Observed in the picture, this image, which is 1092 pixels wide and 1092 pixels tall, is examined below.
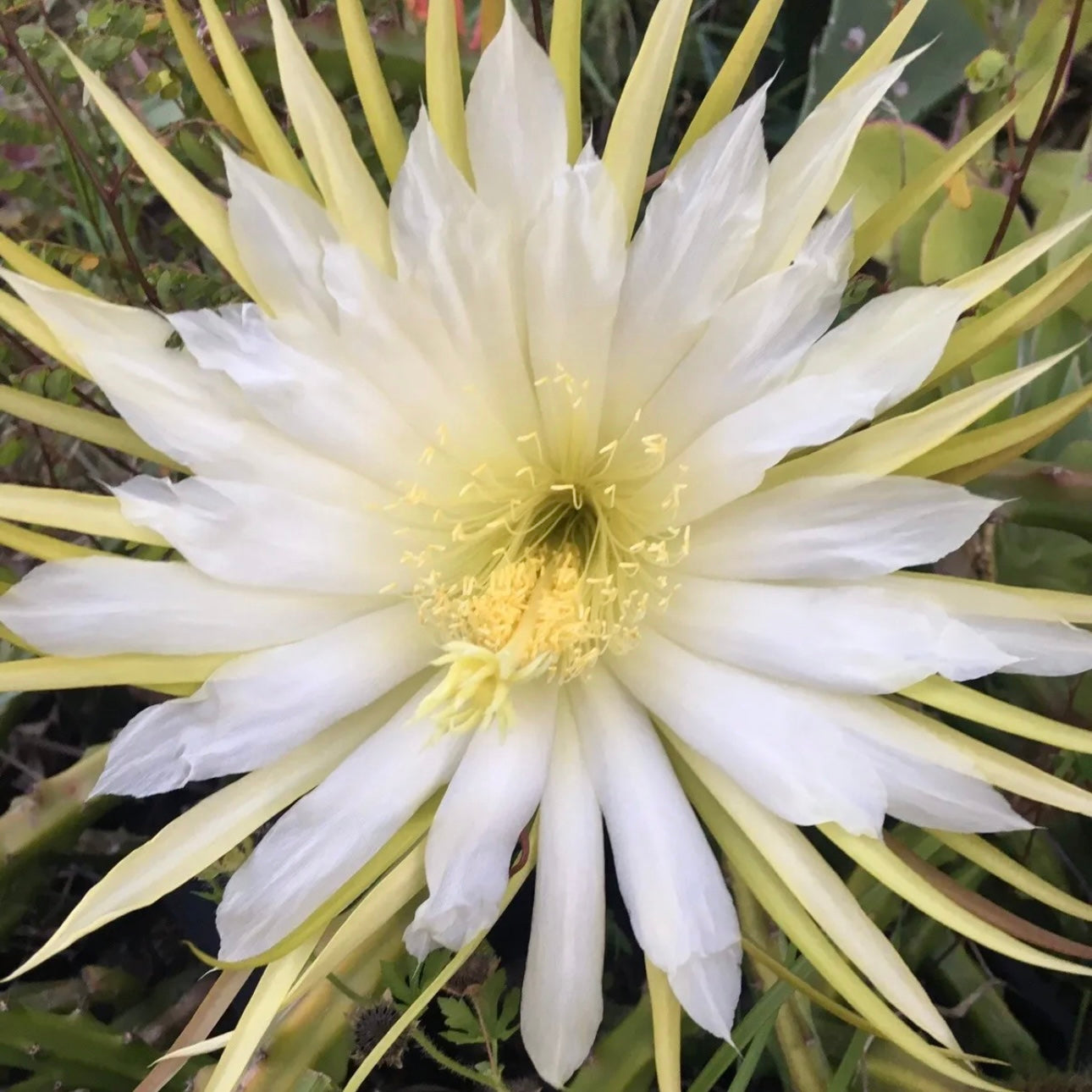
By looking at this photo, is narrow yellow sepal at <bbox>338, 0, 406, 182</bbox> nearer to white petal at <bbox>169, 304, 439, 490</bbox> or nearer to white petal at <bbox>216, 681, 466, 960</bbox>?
white petal at <bbox>169, 304, 439, 490</bbox>

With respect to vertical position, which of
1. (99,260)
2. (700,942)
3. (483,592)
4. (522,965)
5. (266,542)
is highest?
(99,260)

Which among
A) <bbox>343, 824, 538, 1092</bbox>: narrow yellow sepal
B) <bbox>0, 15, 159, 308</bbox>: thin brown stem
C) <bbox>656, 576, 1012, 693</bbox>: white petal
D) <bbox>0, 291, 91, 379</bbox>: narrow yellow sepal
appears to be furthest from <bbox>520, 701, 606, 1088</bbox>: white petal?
<bbox>0, 15, 159, 308</bbox>: thin brown stem

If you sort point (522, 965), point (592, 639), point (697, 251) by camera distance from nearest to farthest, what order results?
1. point (697, 251)
2. point (592, 639)
3. point (522, 965)

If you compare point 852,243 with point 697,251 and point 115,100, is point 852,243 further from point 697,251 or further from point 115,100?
point 115,100

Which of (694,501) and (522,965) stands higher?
(694,501)

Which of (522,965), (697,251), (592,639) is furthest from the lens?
(522,965)

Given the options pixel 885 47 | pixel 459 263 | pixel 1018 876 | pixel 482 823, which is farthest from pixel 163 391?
pixel 1018 876

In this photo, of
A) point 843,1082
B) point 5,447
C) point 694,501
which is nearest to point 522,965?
point 843,1082
